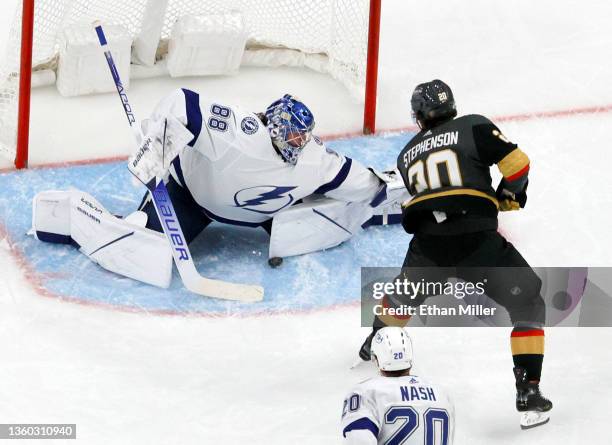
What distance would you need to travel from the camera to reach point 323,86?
6.76 metres

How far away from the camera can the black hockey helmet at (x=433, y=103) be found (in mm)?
4797

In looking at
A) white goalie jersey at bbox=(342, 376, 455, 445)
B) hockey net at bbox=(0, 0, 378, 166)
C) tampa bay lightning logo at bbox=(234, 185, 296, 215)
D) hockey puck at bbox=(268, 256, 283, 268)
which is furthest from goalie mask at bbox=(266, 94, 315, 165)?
white goalie jersey at bbox=(342, 376, 455, 445)

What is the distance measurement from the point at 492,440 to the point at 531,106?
8.17 ft

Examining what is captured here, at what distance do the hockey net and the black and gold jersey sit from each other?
1.82 metres

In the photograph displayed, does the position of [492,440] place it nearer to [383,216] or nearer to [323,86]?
[383,216]

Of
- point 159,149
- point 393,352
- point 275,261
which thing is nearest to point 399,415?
point 393,352

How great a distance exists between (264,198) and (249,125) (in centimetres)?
26

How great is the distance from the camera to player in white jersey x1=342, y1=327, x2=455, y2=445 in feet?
12.4

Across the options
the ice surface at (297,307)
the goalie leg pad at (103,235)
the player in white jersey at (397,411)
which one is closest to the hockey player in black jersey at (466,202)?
the ice surface at (297,307)

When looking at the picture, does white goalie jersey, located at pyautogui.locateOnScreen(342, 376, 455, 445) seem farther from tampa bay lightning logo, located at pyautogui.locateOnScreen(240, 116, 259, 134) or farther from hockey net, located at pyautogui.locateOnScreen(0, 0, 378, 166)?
hockey net, located at pyautogui.locateOnScreen(0, 0, 378, 166)

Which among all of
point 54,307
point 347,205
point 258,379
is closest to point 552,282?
point 347,205

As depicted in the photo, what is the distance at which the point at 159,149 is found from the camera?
16.8 ft

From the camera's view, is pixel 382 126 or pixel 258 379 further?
pixel 382 126

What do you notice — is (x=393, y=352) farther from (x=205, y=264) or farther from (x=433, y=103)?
(x=205, y=264)
